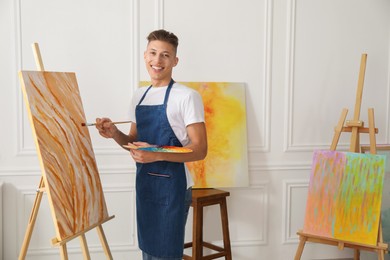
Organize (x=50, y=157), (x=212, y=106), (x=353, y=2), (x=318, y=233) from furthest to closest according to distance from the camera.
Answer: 1. (x=353, y=2)
2. (x=212, y=106)
3. (x=318, y=233)
4. (x=50, y=157)

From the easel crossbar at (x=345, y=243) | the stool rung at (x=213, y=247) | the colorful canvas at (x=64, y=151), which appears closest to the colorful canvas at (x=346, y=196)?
the easel crossbar at (x=345, y=243)

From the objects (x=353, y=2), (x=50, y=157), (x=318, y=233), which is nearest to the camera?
(x=50, y=157)

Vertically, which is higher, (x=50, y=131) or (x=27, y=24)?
(x=27, y=24)

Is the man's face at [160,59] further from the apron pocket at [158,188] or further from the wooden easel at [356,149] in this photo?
the wooden easel at [356,149]

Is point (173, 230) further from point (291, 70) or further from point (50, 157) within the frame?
point (291, 70)

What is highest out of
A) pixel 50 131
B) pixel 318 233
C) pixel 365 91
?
pixel 365 91

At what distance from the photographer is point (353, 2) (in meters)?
3.88

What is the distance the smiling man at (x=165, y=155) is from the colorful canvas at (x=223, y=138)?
45.1 inches

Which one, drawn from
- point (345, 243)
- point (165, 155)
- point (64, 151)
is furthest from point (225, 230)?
point (64, 151)

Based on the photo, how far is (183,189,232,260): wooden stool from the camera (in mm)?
3299

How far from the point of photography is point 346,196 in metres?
3.30

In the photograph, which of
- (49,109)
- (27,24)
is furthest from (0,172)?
(49,109)

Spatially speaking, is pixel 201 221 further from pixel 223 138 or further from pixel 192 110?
pixel 192 110

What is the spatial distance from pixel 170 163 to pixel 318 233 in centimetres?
145
